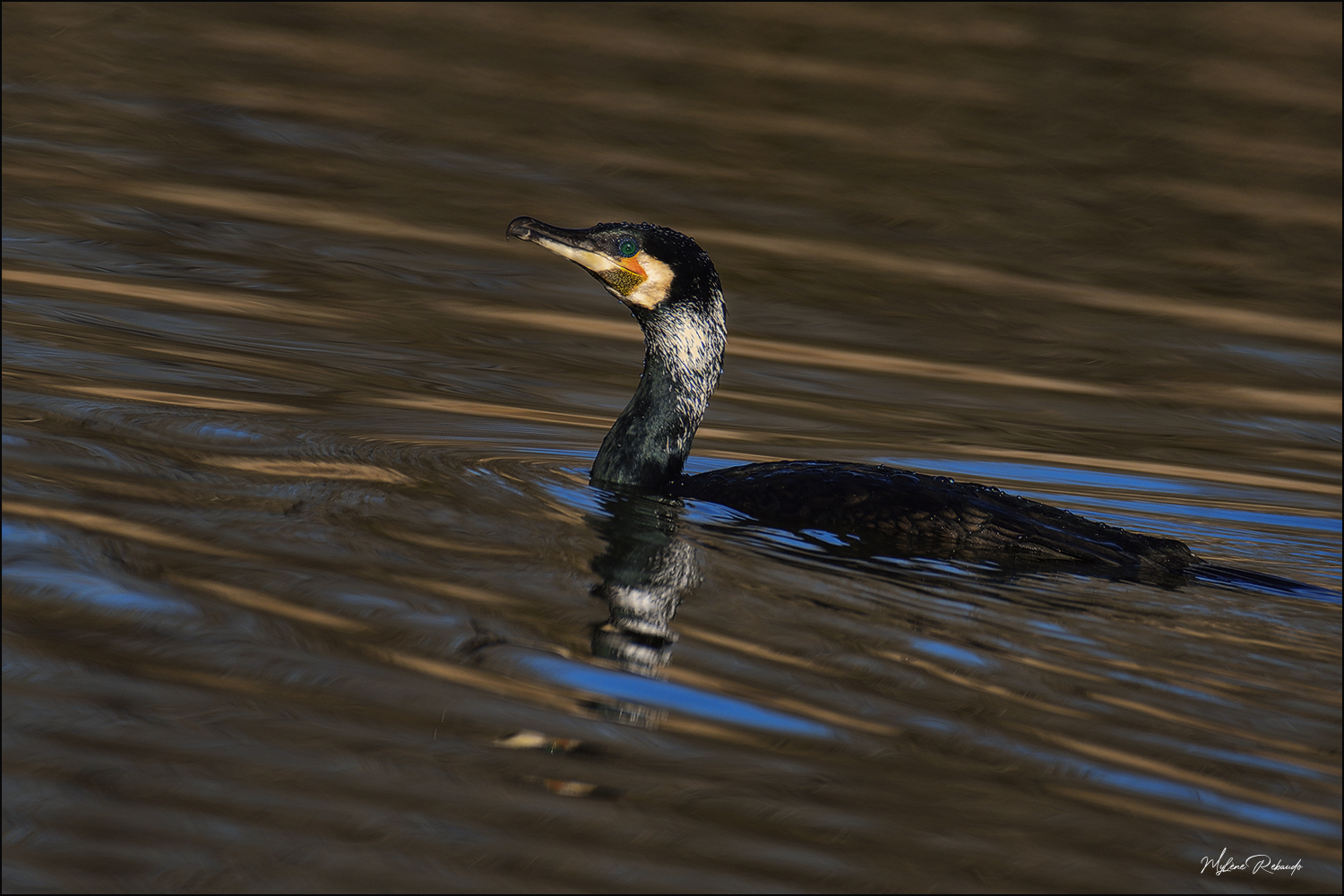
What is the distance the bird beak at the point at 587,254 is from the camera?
5.79m

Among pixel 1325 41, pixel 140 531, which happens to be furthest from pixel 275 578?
pixel 1325 41

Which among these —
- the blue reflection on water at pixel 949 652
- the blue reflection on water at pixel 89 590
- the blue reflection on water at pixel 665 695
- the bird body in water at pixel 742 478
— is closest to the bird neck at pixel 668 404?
the bird body in water at pixel 742 478

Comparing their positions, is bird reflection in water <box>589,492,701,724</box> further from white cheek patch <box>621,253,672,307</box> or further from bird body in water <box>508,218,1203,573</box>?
white cheek patch <box>621,253,672,307</box>

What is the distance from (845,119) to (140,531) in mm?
9483

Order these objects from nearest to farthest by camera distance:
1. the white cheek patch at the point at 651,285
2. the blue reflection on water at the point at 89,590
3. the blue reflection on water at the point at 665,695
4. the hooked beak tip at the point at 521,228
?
the blue reflection on water at the point at 665,695
the blue reflection on water at the point at 89,590
the hooked beak tip at the point at 521,228
the white cheek patch at the point at 651,285

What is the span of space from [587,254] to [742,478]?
1.00 m

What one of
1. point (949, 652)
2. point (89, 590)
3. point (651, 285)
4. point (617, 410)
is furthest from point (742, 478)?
point (89, 590)

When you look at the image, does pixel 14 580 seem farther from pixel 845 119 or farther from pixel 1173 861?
pixel 845 119

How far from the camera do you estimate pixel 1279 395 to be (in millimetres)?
8828

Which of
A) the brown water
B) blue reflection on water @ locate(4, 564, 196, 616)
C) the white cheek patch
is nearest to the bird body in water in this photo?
the white cheek patch

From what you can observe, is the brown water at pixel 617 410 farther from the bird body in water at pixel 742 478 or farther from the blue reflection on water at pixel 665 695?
the bird body in water at pixel 742 478

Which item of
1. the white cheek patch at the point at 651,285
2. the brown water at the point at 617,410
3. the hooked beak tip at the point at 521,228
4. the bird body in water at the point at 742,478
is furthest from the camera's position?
the white cheek patch at the point at 651,285

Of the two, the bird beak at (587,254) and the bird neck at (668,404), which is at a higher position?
the bird beak at (587,254)

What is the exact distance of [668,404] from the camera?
234 inches
